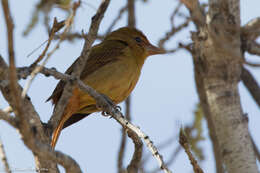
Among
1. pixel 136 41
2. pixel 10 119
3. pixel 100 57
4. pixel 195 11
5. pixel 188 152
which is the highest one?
pixel 136 41

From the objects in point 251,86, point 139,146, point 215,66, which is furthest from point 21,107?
point 251,86

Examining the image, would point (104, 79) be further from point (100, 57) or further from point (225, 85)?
point (225, 85)

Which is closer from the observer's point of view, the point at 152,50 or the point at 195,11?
the point at 195,11

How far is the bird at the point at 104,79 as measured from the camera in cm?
451

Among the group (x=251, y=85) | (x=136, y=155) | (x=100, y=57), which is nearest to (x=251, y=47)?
(x=251, y=85)

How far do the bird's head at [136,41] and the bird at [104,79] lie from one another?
6.8 inches

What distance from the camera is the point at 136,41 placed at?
593 cm

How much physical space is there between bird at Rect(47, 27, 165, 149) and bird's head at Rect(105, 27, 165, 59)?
6.8 inches

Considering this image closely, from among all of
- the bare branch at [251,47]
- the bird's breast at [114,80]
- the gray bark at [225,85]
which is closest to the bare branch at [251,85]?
the gray bark at [225,85]

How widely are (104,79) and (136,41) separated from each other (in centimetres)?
138

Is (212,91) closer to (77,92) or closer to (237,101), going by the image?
(237,101)

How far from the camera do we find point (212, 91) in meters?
4.34

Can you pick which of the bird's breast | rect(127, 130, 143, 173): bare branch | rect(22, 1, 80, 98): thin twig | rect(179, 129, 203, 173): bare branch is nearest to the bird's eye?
the bird's breast

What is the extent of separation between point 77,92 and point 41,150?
2.63 m
